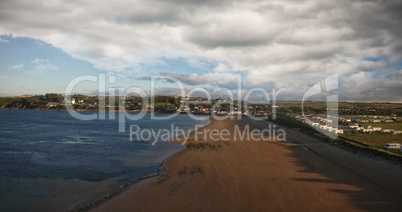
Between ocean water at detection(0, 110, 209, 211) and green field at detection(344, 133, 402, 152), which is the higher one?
ocean water at detection(0, 110, 209, 211)

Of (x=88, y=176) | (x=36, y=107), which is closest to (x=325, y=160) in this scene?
(x=88, y=176)

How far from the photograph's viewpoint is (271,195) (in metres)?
11.5

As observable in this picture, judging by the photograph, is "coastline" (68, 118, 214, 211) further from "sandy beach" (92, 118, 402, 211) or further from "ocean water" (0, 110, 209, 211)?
"ocean water" (0, 110, 209, 211)

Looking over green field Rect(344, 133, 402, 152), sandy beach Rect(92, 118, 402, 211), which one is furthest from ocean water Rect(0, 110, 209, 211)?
green field Rect(344, 133, 402, 152)

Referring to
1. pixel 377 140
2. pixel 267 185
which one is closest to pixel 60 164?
pixel 267 185

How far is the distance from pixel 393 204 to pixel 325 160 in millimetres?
8555

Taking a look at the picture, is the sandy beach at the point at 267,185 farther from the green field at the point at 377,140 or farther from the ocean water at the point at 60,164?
the green field at the point at 377,140

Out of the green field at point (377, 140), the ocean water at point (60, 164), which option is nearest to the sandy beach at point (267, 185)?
the ocean water at point (60, 164)

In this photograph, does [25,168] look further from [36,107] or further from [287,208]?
[36,107]

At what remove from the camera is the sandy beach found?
34.3 feet

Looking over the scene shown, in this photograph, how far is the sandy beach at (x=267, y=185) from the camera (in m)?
10.5

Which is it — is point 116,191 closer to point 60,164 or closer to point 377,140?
point 60,164

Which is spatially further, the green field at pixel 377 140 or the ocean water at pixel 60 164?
the green field at pixel 377 140

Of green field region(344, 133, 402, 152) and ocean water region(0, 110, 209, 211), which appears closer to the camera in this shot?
ocean water region(0, 110, 209, 211)
